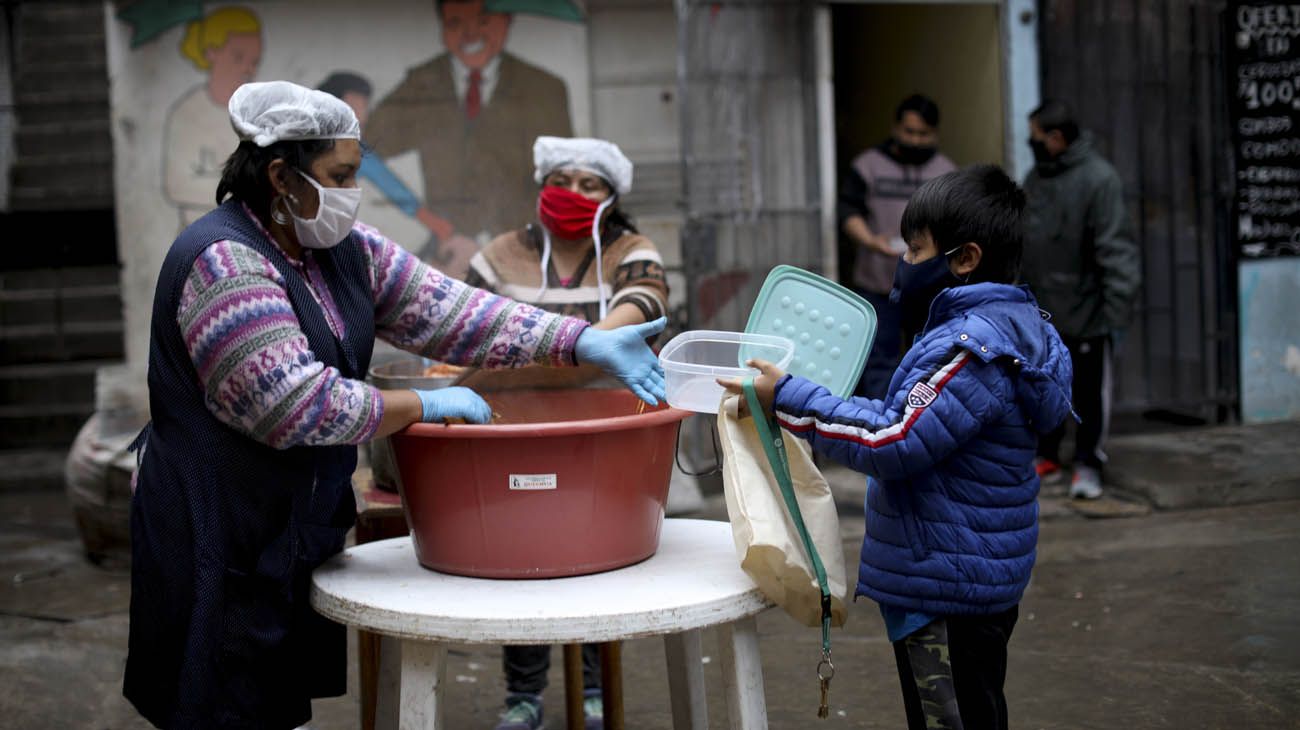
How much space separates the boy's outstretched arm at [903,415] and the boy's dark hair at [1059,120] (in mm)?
3929

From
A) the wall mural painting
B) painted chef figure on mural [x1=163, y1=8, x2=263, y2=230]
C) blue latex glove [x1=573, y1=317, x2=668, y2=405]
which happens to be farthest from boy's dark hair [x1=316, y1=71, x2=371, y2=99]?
blue latex glove [x1=573, y1=317, x2=668, y2=405]

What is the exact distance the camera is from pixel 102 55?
974 centimetres

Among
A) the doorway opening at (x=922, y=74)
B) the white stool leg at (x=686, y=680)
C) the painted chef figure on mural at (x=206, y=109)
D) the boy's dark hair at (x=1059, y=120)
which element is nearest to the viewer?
the white stool leg at (x=686, y=680)

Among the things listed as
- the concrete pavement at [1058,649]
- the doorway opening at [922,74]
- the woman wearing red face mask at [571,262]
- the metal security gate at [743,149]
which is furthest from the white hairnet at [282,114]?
the doorway opening at [922,74]

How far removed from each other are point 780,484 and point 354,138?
963 mm

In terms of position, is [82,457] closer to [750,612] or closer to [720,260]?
[720,260]

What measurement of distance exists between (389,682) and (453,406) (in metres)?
0.63

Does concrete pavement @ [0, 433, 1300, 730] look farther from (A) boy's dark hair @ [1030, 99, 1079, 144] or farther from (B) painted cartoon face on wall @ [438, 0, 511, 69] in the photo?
(B) painted cartoon face on wall @ [438, 0, 511, 69]

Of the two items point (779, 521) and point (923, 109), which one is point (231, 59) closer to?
point (923, 109)

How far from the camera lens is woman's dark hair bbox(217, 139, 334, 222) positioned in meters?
2.23

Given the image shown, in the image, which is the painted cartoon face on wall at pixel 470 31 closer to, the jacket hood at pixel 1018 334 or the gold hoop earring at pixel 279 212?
the gold hoop earring at pixel 279 212

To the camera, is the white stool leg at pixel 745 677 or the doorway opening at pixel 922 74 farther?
the doorway opening at pixel 922 74

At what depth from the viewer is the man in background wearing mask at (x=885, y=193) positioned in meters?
6.17

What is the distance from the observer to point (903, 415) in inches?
88.7
